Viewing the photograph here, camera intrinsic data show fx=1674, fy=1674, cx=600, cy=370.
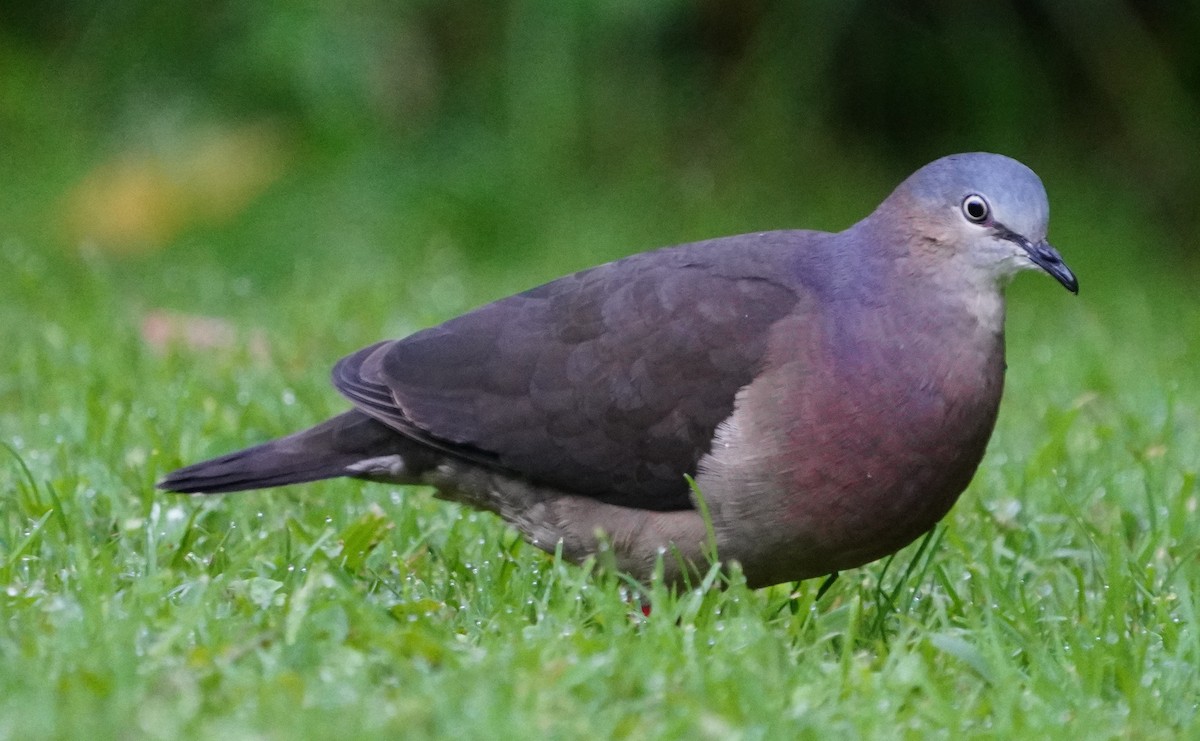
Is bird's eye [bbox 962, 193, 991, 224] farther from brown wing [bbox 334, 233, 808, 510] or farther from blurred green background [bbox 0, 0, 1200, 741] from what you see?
blurred green background [bbox 0, 0, 1200, 741]

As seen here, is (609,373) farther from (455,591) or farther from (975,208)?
(975,208)

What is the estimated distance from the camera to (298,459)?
12.4ft

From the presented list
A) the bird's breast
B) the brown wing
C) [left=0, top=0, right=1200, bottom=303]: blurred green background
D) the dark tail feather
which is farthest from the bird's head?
[left=0, top=0, right=1200, bottom=303]: blurred green background

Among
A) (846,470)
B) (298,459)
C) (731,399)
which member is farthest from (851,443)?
(298,459)

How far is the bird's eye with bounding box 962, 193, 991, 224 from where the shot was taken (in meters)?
3.45

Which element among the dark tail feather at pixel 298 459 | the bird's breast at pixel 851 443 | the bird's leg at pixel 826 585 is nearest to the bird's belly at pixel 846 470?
the bird's breast at pixel 851 443

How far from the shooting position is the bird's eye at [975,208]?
11.3 feet

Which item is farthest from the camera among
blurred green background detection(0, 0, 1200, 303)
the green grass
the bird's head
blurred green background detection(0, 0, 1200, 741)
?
blurred green background detection(0, 0, 1200, 303)

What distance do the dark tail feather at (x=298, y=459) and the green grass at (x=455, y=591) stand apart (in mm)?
94

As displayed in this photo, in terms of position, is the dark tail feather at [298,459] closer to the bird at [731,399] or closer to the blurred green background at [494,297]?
the bird at [731,399]

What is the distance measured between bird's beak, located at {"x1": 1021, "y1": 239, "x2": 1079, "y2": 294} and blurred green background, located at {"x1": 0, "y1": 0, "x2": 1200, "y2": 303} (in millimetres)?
3880

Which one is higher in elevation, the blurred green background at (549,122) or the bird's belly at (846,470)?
the blurred green background at (549,122)

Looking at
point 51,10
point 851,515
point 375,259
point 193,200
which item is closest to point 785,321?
point 851,515

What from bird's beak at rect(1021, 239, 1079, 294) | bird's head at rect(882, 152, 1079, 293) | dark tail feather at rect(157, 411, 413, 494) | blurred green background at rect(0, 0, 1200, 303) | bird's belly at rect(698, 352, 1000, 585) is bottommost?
bird's belly at rect(698, 352, 1000, 585)
